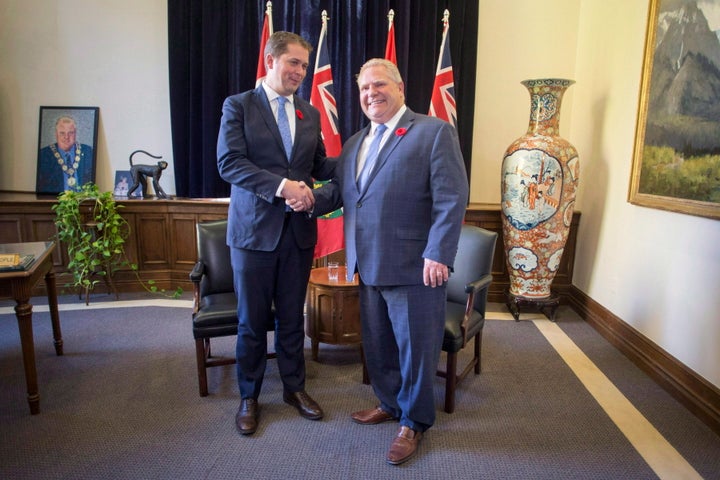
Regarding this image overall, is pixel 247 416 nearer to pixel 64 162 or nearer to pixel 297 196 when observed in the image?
pixel 297 196

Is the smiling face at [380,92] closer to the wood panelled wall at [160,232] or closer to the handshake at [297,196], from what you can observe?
the handshake at [297,196]

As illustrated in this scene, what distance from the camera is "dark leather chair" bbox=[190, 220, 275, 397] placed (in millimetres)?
2223

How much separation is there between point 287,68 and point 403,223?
783 millimetres

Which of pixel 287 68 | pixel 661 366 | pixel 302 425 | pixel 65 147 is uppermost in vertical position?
pixel 287 68

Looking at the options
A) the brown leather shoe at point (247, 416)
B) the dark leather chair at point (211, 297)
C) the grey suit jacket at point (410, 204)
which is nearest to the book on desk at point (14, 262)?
the dark leather chair at point (211, 297)

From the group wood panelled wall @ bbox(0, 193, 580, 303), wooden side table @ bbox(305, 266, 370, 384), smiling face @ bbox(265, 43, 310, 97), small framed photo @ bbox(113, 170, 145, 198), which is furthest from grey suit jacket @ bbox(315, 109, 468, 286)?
small framed photo @ bbox(113, 170, 145, 198)

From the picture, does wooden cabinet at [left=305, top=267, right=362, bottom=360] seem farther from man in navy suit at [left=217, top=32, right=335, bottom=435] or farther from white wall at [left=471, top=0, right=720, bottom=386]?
white wall at [left=471, top=0, right=720, bottom=386]

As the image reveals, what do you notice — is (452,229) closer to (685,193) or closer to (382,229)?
(382,229)

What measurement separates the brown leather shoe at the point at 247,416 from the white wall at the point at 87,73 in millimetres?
2929

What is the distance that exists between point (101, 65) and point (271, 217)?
3.37 metres

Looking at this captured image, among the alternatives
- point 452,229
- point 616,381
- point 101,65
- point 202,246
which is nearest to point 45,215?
point 101,65

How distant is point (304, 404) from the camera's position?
7.02ft

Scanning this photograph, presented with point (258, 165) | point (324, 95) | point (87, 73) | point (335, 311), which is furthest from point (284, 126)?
point (87, 73)

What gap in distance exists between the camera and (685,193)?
2453mm
